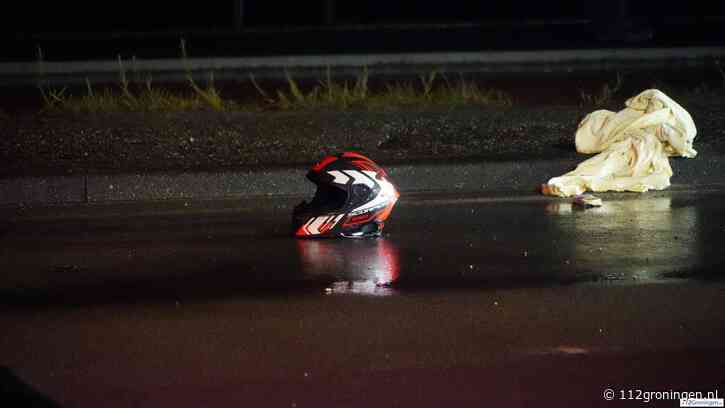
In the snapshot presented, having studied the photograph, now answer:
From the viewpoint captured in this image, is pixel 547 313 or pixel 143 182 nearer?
pixel 547 313

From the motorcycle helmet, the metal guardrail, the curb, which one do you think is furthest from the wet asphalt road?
the metal guardrail

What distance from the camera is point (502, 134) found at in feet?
39.8

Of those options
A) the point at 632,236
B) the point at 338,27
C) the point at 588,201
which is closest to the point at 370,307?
the point at 632,236

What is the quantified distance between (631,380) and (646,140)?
5.54 m

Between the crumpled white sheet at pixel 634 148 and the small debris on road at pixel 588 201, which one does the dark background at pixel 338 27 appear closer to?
the crumpled white sheet at pixel 634 148

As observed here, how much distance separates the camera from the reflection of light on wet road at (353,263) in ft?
23.6

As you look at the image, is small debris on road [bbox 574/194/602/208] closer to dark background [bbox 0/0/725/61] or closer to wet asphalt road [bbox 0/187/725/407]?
wet asphalt road [bbox 0/187/725/407]

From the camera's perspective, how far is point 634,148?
10688 millimetres

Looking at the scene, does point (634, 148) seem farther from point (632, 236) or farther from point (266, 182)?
point (266, 182)

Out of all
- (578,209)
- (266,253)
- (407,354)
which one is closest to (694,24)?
(578,209)

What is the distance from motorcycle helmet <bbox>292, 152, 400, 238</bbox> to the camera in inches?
337

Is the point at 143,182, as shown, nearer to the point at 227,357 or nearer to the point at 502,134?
the point at 502,134

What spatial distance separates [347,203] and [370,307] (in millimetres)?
1973

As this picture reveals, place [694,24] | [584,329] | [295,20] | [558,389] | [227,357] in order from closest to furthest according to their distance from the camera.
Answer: [558,389]
[227,357]
[584,329]
[694,24]
[295,20]
